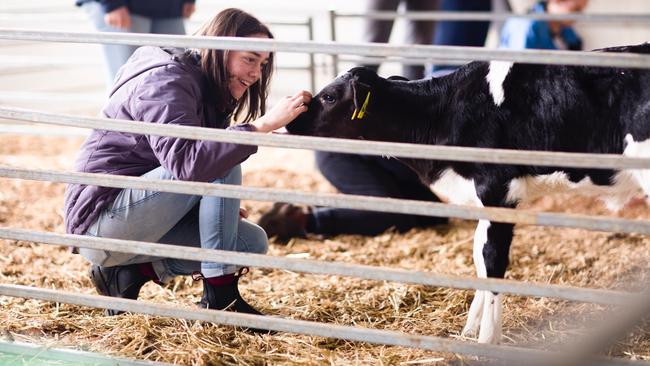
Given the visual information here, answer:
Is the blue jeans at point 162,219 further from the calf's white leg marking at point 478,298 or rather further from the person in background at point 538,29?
the person in background at point 538,29

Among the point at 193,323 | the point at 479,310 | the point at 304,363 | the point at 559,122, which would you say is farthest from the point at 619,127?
the point at 193,323

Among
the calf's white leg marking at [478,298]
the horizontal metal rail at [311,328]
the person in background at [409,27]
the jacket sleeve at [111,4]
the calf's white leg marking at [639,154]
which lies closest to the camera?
the horizontal metal rail at [311,328]

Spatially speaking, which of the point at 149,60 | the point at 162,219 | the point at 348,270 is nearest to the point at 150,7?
the point at 149,60

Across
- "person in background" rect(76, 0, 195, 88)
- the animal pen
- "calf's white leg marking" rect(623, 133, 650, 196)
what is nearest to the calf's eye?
the animal pen

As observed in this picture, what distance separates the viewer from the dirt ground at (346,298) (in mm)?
3098

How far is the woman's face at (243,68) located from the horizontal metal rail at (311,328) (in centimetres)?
91

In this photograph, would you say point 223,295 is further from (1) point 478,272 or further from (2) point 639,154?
(2) point 639,154

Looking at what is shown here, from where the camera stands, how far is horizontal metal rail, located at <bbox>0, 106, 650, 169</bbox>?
2330 mm

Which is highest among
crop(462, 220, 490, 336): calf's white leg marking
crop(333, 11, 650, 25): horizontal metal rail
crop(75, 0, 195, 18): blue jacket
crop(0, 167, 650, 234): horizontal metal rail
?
crop(75, 0, 195, 18): blue jacket

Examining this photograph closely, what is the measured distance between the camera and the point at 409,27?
604cm

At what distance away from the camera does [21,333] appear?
327 centimetres

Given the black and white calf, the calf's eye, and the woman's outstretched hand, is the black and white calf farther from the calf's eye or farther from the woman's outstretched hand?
the woman's outstretched hand

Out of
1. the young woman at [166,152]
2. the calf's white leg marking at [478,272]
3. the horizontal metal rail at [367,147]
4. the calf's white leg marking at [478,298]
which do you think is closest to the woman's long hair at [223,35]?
the young woman at [166,152]

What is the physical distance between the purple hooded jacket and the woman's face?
10cm
